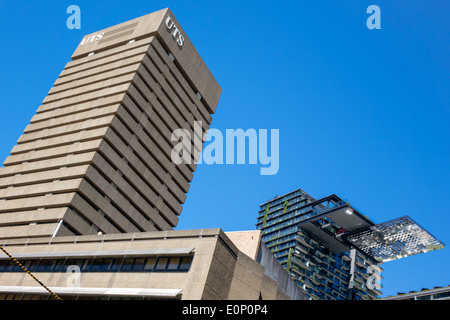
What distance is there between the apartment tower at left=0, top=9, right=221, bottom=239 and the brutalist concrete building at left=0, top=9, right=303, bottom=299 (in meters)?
0.23

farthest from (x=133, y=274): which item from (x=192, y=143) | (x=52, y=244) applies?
(x=192, y=143)

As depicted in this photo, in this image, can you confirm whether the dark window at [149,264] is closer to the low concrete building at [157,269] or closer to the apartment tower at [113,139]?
the low concrete building at [157,269]

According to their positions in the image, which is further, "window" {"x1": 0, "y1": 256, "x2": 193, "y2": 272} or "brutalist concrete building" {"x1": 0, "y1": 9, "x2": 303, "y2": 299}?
"brutalist concrete building" {"x1": 0, "y1": 9, "x2": 303, "y2": 299}

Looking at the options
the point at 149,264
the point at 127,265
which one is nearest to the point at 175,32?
the point at 127,265

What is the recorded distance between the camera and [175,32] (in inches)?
3494

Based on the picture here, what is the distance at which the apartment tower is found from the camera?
211 feet

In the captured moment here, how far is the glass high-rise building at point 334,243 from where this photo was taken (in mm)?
97256

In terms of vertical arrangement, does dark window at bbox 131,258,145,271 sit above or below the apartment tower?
below

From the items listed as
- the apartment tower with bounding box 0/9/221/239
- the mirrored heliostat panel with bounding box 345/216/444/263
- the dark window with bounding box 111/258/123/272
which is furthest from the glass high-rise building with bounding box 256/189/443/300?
the dark window with bounding box 111/258/123/272

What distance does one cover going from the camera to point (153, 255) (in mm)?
35469

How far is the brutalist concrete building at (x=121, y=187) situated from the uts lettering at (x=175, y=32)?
31 centimetres

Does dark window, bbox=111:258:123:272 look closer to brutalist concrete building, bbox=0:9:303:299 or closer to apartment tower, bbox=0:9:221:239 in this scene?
brutalist concrete building, bbox=0:9:303:299

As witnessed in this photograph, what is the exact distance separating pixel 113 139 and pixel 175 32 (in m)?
30.4

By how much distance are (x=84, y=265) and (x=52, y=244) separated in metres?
7.93
